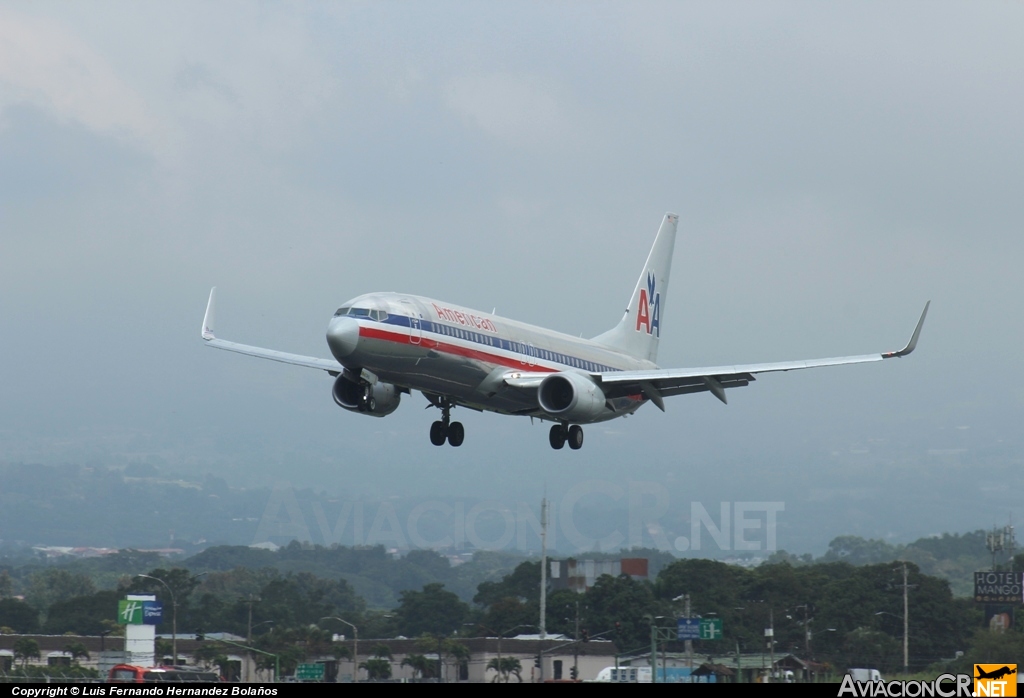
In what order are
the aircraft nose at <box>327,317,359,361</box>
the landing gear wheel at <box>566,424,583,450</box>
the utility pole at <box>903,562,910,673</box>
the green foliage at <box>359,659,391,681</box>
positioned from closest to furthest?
the aircraft nose at <box>327,317,359,361</box>
the landing gear wheel at <box>566,424,583,450</box>
the green foliage at <box>359,659,391,681</box>
the utility pole at <box>903,562,910,673</box>

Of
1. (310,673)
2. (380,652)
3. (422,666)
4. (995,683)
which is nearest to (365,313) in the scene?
(310,673)

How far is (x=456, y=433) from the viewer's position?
47.6 m

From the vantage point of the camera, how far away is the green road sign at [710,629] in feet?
188

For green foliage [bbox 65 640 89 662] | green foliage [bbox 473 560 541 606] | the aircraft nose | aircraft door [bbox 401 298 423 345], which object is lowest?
green foliage [bbox 65 640 89 662]

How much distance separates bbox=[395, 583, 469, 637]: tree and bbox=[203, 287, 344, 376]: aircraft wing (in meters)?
32.2

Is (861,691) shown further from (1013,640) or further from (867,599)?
(867,599)

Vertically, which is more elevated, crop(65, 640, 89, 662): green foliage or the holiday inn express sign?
the holiday inn express sign

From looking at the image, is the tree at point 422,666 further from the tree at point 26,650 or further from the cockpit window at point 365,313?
the cockpit window at point 365,313

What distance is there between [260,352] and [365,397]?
7.68 meters

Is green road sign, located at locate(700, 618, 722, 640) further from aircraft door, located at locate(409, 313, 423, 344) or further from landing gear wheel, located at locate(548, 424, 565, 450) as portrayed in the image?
aircraft door, located at locate(409, 313, 423, 344)

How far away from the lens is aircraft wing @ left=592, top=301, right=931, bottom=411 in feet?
148

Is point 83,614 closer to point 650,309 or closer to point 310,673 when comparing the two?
point 310,673

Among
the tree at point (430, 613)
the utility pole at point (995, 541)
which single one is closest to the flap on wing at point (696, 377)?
the tree at point (430, 613)

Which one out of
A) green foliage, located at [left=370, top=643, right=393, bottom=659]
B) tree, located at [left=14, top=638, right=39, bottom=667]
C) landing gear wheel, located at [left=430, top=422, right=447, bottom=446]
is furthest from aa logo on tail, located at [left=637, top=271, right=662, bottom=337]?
tree, located at [left=14, top=638, right=39, bottom=667]
